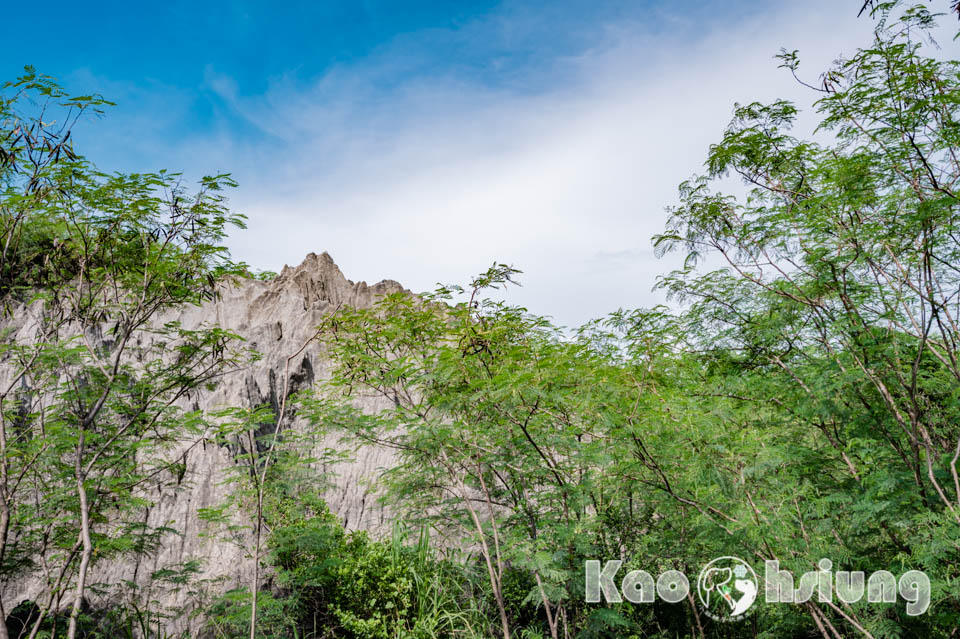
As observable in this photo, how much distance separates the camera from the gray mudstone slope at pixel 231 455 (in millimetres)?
6109

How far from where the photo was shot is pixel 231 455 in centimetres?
656

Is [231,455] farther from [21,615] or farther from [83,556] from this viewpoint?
[83,556]

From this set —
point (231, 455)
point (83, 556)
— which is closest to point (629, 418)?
point (83, 556)

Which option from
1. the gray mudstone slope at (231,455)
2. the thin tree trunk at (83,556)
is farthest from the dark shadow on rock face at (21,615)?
the thin tree trunk at (83,556)

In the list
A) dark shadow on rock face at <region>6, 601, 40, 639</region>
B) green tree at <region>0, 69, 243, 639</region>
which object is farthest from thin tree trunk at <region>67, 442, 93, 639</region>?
dark shadow on rock face at <region>6, 601, 40, 639</region>

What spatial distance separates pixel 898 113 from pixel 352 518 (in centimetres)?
658

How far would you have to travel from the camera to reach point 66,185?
4305 mm

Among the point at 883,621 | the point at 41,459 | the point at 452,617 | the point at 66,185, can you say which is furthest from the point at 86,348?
the point at 883,621

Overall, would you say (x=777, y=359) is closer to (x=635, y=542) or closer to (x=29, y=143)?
(x=635, y=542)

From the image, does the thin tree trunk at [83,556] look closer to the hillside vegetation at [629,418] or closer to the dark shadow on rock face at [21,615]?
the hillside vegetation at [629,418]

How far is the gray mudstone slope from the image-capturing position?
6109 millimetres

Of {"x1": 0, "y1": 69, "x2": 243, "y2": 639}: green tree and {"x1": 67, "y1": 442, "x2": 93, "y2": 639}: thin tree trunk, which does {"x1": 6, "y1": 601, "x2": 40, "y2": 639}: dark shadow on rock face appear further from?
{"x1": 67, "y1": 442, "x2": 93, "y2": 639}: thin tree trunk

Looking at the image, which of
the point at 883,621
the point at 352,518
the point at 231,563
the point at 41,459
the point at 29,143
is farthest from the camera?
the point at 352,518

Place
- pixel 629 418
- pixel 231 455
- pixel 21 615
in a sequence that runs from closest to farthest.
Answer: pixel 629 418, pixel 21 615, pixel 231 455
